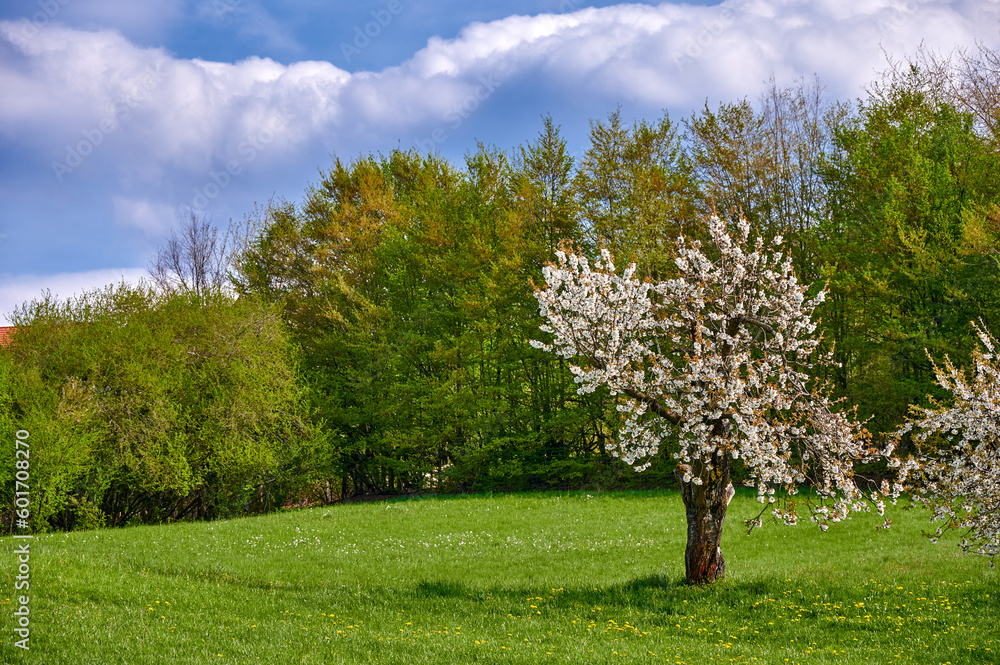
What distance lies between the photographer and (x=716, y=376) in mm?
10922

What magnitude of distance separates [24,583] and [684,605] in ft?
32.6

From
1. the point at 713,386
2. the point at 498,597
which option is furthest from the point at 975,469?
the point at 498,597

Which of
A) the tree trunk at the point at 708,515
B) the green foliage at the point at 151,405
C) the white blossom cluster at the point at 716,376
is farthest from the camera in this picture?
the green foliage at the point at 151,405

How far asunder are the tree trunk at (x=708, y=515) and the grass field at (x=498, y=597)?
0.36m

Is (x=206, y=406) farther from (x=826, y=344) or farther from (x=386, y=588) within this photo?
(x=826, y=344)

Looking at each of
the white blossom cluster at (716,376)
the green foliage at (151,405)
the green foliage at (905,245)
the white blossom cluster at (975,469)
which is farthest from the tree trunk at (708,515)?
the green foliage at (151,405)

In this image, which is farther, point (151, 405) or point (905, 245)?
point (151, 405)

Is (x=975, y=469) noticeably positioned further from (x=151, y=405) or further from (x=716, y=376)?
(x=151, y=405)

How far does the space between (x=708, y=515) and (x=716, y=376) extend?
8.53 ft

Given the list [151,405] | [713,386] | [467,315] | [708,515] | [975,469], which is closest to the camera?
[975,469]

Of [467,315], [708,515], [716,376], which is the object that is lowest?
[708,515]

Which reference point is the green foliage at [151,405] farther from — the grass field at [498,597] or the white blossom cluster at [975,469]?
the white blossom cluster at [975,469]

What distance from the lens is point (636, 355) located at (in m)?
11.3

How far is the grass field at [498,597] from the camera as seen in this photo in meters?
8.56
